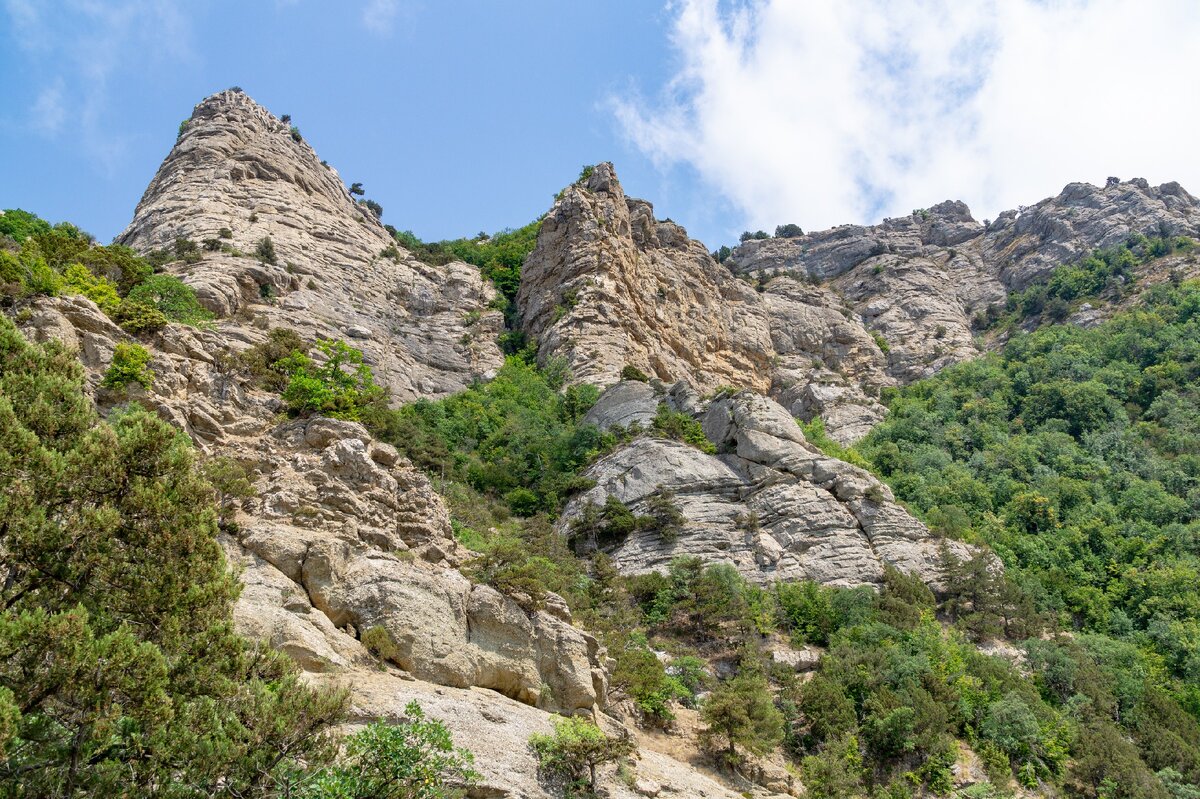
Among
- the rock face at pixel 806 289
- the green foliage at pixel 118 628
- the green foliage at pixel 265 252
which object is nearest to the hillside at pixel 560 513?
the green foliage at pixel 118 628

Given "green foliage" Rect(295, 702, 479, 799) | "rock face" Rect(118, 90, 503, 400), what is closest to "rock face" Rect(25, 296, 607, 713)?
"green foliage" Rect(295, 702, 479, 799)

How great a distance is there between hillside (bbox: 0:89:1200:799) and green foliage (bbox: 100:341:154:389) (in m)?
0.07

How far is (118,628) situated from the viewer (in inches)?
316

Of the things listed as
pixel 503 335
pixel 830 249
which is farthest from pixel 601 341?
pixel 830 249

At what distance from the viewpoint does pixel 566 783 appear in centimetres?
1251

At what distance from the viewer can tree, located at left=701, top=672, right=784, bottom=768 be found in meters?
17.7

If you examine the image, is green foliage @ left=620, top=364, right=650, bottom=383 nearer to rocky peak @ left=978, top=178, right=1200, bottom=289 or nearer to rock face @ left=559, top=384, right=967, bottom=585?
rock face @ left=559, top=384, right=967, bottom=585

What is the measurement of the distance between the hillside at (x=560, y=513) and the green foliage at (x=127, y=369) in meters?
0.07

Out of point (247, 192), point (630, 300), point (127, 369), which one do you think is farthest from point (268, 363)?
point (630, 300)

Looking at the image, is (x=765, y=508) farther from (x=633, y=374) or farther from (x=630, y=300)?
(x=630, y=300)

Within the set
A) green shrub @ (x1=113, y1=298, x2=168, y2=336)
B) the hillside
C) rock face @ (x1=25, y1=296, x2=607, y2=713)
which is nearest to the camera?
the hillside

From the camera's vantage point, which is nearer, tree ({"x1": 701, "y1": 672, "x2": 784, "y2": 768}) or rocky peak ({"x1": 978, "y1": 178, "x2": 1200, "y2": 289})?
tree ({"x1": 701, "y1": 672, "x2": 784, "y2": 768})

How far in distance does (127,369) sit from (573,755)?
13.3 meters

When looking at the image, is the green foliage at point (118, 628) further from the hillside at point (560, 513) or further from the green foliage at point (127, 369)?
the green foliage at point (127, 369)
